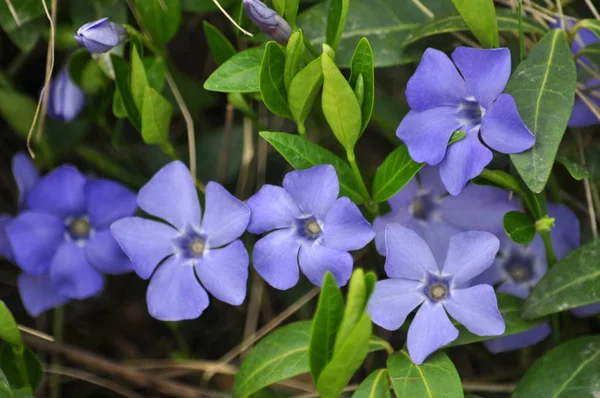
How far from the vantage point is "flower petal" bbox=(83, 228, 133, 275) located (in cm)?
142

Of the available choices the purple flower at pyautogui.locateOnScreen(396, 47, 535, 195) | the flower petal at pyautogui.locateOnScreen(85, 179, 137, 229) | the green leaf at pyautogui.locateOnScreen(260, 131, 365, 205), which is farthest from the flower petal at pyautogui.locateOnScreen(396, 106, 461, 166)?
the flower petal at pyautogui.locateOnScreen(85, 179, 137, 229)

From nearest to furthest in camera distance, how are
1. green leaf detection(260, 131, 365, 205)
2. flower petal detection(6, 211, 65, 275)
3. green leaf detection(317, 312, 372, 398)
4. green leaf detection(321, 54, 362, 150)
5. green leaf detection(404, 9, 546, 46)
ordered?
1. green leaf detection(317, 312, 372, 398)
2. green leaf detection(321, 54, 362, 150)
3. green leaf detection(260, 131, 365, 205)
4. green leaf detection(404, 9, 546, 46)
5. flower petal detection(6, 211, 65, 275)

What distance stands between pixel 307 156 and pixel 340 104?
0.11 metres

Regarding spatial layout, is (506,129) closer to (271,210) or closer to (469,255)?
(469,255)

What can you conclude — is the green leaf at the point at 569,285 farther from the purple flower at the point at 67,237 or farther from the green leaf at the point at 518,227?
the purple flower at the point at 67,237

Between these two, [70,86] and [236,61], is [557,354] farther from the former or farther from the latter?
[70,86]

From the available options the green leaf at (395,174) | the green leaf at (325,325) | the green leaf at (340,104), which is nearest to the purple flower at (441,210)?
the green leaf at (395,174)

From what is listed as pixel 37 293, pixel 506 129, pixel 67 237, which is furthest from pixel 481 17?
pixel 37 293

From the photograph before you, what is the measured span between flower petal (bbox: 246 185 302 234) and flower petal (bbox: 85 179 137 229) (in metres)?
0.34

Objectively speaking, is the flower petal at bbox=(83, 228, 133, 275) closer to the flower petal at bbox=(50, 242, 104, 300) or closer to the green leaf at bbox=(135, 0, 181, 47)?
the flower petal at bbox=(50, 242, 104, 300)

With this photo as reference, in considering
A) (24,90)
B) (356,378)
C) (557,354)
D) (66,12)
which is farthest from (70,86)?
(557,354)

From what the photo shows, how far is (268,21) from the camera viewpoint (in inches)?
44.9

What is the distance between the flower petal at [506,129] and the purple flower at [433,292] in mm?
135

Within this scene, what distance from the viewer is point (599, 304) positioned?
1.32 metres
